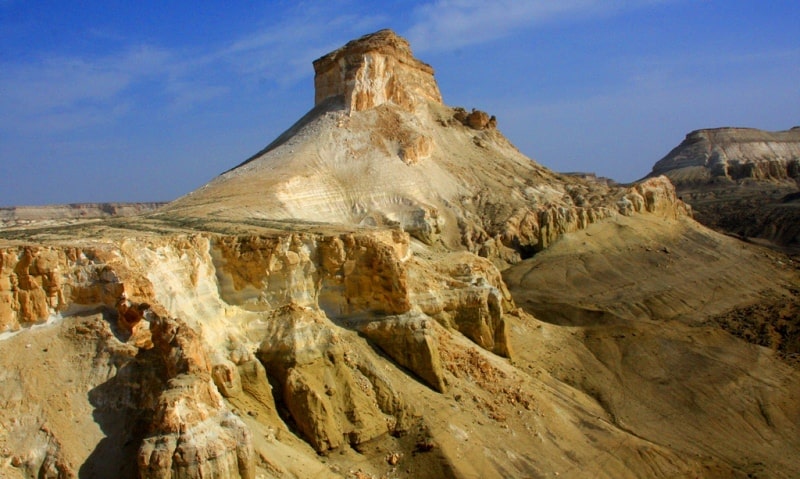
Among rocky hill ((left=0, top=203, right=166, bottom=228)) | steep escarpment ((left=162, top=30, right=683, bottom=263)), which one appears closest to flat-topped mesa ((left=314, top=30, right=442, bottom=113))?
steep escarpment ((left=162, top=30, right=683, bottom=263))

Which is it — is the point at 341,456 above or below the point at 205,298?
below

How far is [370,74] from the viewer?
2015 inches

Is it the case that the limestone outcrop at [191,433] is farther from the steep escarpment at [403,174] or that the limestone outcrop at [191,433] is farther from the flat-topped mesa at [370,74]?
the flat-topped mesa at [370,74]

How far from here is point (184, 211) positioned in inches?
1257

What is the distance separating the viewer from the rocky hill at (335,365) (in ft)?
41.3

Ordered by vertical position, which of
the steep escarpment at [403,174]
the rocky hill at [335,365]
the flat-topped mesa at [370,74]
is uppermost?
the flat-topped mesa at [370,74]

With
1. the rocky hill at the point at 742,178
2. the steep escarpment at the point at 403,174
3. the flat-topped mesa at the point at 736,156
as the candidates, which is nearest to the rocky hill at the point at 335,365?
the steep escarpment at the point at 403,174

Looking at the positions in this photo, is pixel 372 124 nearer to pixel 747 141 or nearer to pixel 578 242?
pixel 578 242

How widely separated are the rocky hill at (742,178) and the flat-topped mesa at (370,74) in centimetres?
3649

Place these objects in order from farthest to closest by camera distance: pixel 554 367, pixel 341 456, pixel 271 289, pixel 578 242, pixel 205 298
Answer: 1. pixel 578 242
2. pixel 554 367
3. pixel 271 289
4. pixel 205 298
5. pixel 341 456

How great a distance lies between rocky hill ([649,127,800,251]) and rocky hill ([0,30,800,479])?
116 ft

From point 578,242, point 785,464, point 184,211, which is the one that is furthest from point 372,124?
point 785,464

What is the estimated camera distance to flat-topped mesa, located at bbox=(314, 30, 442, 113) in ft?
168

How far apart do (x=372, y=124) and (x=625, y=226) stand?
1920 cm
